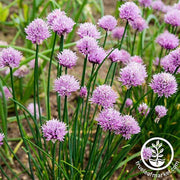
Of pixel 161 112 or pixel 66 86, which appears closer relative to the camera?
pixel 66 86

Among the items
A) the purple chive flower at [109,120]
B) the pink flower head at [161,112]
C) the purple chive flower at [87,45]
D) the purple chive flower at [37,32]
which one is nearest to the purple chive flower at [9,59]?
the purple chive flower at [37,32]

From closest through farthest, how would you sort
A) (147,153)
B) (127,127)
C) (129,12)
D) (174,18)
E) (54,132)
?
(54,132)
(127,127)
(129,12)
(147,153)
(174,18)

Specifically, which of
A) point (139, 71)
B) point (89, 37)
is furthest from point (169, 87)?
point (89, 37)

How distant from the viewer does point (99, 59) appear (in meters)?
1.04

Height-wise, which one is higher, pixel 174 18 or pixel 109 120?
pixel 174 18

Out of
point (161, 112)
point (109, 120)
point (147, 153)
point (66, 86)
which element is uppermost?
point (66, 86)

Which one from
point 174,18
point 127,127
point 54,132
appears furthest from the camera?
point 174,18

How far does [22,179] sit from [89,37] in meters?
1.00

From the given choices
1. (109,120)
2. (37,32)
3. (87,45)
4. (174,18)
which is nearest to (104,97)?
(109,120)

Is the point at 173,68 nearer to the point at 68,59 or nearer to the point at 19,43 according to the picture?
the point at 68,59

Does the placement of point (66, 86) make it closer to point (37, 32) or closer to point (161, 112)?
point (37, 32)

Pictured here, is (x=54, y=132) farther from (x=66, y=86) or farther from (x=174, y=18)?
(x=174, y=18)

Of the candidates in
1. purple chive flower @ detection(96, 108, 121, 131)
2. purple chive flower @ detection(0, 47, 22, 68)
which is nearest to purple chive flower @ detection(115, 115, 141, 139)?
purple chive flower @ detection(96, 108, 121, 131)

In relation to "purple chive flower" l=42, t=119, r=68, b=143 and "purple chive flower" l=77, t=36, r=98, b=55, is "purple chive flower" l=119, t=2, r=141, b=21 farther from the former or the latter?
"purple chive flower" l=42, t=119, r=68, b=143
